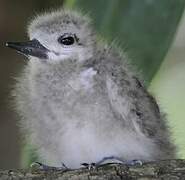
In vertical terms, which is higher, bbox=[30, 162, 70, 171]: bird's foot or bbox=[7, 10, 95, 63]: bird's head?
bbox=[7, 10, 95, 63]: bird's head

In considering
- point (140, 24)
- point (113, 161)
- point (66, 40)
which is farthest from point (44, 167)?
point (140, 24)

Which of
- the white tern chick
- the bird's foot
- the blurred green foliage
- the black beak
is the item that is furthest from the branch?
the blurred green foliage

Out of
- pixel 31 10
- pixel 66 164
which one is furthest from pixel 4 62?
pixel 66 164

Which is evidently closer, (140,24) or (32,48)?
(32,48)

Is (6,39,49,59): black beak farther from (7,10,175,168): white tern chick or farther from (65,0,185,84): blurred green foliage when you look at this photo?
(65,0,185,84): blurred green foliage

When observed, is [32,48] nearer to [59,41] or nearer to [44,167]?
[59,41]

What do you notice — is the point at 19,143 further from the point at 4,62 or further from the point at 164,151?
the point at 164,151
